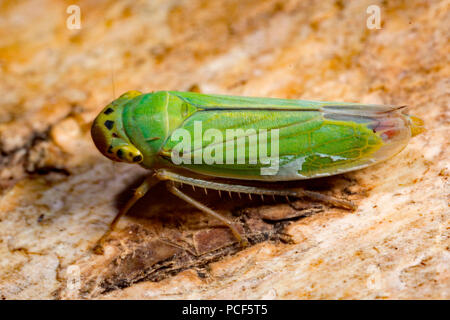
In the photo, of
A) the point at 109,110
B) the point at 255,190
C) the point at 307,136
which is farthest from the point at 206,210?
the point at 109,110

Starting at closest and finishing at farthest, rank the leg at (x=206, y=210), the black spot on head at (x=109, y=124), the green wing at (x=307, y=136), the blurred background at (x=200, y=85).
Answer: the blurred background at (x=200, y=85) → the leg at (x=206, y=210) → the green wing at (x=307, y=136) → the black spot on head at (x=109, y=124)

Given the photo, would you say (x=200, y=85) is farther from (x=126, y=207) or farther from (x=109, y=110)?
(x=126, y=207)

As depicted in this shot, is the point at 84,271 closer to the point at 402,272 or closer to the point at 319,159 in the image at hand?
the point at 319,159

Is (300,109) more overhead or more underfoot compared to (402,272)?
more overhead

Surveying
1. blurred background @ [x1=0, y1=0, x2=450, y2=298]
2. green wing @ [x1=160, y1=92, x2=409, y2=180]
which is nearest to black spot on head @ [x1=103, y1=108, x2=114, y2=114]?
green wing @ [x1=160, y1=92, x2=409, y2=180]

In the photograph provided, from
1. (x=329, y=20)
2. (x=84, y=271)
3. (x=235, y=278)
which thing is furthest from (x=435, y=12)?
(x=84, y=271)

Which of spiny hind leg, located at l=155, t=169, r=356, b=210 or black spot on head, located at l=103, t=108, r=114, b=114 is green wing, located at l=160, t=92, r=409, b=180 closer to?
spiny hind leg, located at l=155, t=169, r=356, b=210

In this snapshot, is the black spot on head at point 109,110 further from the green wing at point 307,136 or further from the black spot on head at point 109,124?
the green wing at point 307,136

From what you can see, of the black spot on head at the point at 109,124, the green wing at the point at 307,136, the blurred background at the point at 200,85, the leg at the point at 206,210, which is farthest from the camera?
the black spot on head at the point at 109,124

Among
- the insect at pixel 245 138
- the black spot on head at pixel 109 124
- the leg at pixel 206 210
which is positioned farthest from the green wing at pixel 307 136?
the black spot on head at pixel 109 124
